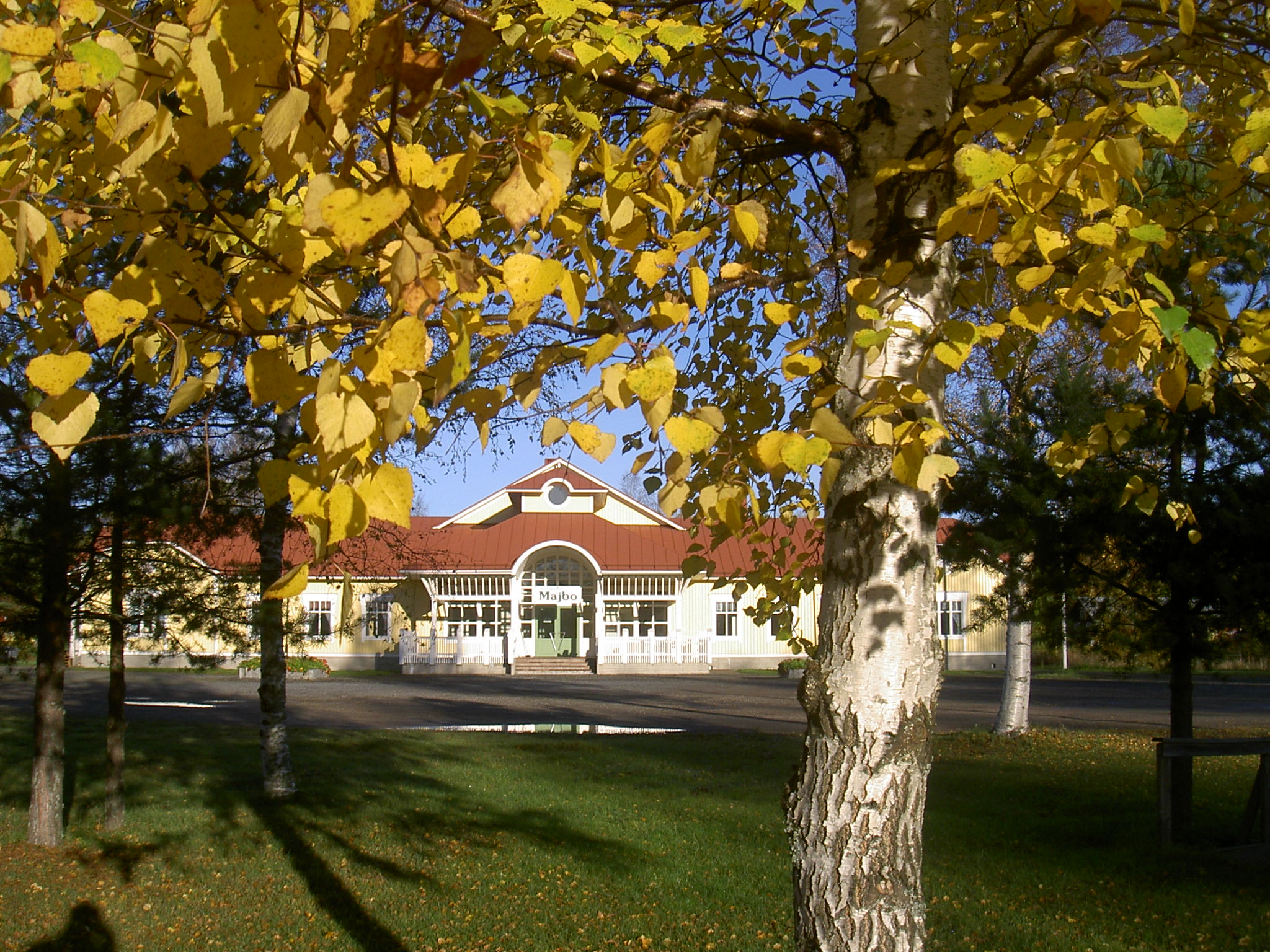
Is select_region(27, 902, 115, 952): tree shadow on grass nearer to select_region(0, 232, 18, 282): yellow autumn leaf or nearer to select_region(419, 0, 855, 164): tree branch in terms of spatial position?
select_region(0, 232, 18, 282): yellow autumn leaf

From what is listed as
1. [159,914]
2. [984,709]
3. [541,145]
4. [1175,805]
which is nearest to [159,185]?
[541,145]

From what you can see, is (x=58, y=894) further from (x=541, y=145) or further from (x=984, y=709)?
(x=984, y=709)

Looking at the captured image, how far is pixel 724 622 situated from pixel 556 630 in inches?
245

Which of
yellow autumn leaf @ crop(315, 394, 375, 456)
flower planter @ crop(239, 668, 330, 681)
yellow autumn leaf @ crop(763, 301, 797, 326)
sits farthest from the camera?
flower planter @ crop(239, 668, 330, 681)

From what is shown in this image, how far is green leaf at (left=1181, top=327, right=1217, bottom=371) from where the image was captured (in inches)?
61.3

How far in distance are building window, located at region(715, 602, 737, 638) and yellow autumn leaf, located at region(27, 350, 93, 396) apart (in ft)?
101

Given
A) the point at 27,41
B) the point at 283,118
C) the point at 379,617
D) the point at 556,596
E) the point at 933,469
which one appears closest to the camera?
the point at 283,118

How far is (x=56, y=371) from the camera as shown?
134 centimetres

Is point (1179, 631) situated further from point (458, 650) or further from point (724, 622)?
point (724, 622)

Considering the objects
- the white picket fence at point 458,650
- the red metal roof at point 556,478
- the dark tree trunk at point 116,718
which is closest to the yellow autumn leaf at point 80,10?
the dark tree trunk at point 116,718

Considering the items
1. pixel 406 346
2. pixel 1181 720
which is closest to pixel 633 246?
pixel 406 346

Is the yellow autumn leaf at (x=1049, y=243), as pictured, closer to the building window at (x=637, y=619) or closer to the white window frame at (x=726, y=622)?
the building window at (x=637, y=619)

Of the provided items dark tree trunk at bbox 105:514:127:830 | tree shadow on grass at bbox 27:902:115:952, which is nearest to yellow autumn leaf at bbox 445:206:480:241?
tree shadow on grass at bbox 27:902:115:952

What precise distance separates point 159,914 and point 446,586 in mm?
24152
